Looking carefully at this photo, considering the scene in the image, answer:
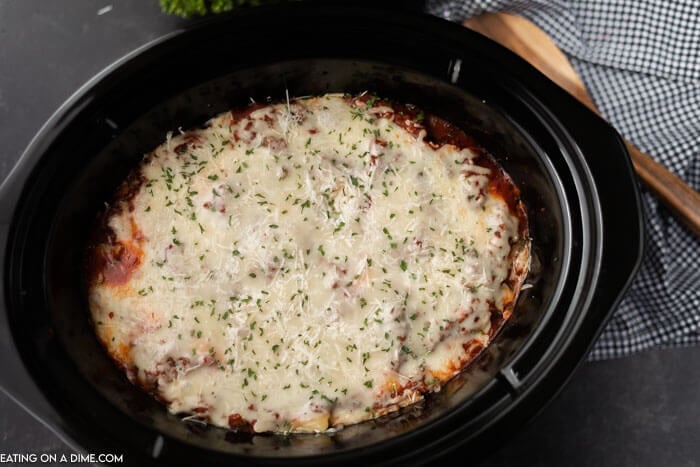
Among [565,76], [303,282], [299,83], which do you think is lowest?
[303,282]

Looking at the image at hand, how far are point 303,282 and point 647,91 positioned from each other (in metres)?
1.82

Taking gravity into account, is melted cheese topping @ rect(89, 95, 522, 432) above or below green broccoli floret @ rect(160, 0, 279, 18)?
below

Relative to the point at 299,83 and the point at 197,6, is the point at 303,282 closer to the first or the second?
the point at 299,83

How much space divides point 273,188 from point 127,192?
630 millimetres

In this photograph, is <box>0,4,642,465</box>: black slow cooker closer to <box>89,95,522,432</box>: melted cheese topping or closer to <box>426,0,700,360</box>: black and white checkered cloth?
<box>89,95,522,432</box>: melted cheese topping

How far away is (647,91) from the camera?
3104mm

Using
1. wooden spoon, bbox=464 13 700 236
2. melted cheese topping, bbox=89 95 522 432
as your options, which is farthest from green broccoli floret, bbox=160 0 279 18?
wooden spoon, bbox=464 13 700 236

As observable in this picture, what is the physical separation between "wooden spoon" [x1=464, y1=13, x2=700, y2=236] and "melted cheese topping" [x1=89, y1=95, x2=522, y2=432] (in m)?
0.67

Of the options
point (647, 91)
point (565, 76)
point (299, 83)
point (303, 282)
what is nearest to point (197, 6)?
point (299, 83)

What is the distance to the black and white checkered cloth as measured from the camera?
3008 millimetres

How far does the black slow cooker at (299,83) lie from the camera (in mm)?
2365

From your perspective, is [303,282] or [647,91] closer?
[303,282]

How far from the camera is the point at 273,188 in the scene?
2730 millimetres

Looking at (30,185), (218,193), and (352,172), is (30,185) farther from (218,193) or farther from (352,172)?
(352,172)
